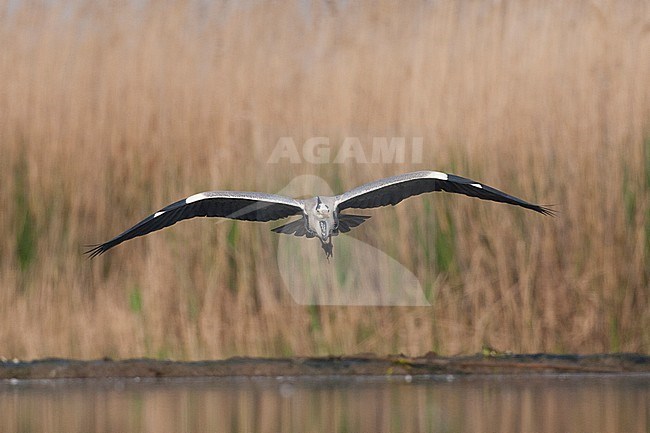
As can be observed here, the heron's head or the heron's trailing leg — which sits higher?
the heron's head

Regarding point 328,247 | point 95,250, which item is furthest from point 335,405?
point 95,250

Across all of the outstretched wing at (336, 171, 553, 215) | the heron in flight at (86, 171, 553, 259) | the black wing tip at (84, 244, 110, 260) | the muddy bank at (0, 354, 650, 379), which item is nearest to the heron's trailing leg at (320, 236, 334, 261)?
the heron in flight at (86, 171, 553, 259)

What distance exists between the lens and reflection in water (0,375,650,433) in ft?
14.0

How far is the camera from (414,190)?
5.59 metres

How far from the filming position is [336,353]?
562 centimetres

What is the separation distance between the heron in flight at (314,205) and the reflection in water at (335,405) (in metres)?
0.59

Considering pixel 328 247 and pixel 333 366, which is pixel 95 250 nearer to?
pixel 328 247

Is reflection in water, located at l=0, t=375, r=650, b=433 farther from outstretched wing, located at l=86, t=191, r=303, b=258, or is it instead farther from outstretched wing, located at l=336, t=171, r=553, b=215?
outstretched wing, located at l=336, t=171, r=553, b=215

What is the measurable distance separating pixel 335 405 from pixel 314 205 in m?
1.08

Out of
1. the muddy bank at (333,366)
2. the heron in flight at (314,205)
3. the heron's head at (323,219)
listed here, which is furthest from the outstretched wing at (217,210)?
the muddy bank at (333,366)

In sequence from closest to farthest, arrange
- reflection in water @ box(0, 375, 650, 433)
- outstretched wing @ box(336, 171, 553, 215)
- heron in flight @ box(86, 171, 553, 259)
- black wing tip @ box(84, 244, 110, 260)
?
1. reflection in water @ box(0, 375, 650, 433)
2. outstretched wing @ box(336, 171, 553, 215)
3. heron in flight @ box(86, 171, 553, 259)
4. black wing tip @ box(84, 244, 110, 260)

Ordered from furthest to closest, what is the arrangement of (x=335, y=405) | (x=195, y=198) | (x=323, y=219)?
(x=323, y=219) < (x=195, y=198) < (x=335, y=405)

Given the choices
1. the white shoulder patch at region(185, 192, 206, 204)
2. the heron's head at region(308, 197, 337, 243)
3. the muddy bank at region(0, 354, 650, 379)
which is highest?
the white shoulder patch at region(185, 192, 206, 204)

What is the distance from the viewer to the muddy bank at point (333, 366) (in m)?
5.29
